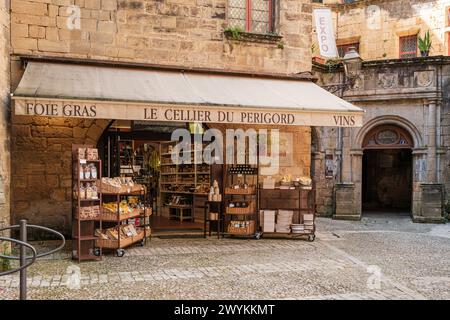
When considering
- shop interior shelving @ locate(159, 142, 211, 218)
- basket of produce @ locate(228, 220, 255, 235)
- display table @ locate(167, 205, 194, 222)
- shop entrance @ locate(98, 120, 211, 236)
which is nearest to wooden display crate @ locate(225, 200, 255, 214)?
basket of produce @ locate(228, 220, 255, 235)

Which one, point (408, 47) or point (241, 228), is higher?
point (408, 47)

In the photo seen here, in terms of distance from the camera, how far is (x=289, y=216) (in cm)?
926

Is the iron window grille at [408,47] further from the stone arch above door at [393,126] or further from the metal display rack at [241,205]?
the metal display rack at [241,205]

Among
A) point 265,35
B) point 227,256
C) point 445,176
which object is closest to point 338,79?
point 445,176

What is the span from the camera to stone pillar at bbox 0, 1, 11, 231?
673 centimetres

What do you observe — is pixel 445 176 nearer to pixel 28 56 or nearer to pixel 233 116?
pixel 233 116

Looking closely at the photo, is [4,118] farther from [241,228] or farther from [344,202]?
[344,202]

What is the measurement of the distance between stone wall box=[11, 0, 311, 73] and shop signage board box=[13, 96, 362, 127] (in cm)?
210

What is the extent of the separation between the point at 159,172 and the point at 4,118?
22.4 feet

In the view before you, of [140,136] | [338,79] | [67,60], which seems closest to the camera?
[67,60]

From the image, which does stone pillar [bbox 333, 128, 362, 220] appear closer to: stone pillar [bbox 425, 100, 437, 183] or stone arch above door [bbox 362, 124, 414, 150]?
stone arch above door [bbox 362, 124, 414, 150]

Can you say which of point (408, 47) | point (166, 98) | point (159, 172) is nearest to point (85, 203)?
point (166, 98)

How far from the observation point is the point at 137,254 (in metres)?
7.57

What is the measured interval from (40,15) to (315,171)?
34.1 feet
